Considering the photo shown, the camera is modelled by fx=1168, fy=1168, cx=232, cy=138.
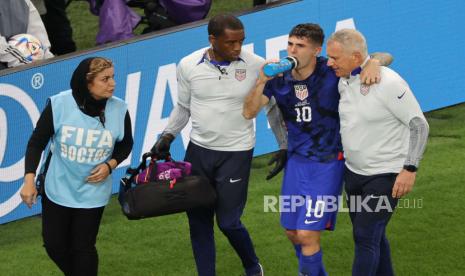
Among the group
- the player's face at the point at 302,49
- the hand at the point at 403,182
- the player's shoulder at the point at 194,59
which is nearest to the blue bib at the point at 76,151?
the player's shoulder at the point at 194,59

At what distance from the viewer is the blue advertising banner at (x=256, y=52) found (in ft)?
31.3

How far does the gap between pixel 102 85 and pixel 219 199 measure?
116 centimetres

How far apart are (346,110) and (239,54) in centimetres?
95

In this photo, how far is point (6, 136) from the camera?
9492 millimetres

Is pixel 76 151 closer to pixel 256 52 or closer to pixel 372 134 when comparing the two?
pixel 372 134

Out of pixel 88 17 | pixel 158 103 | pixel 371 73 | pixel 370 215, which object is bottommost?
pixel 88 17

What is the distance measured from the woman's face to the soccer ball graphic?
8.83 ft

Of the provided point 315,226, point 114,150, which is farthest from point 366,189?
point 114,150

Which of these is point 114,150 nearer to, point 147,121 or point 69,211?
point 69,211

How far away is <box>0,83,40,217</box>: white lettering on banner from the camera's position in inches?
372

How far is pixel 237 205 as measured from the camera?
7.95 metres

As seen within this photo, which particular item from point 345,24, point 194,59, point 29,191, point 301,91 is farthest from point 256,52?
point 29,191

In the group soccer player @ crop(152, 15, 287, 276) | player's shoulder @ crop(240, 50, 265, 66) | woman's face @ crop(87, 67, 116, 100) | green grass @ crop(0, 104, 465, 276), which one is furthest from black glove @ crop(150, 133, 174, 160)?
green grass @ crop(0, 104, 465, 276)

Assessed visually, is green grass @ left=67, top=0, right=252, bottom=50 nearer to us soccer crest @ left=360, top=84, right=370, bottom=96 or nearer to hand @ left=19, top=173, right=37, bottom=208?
hand @ left=19, top=173, right=37, bottom=208
